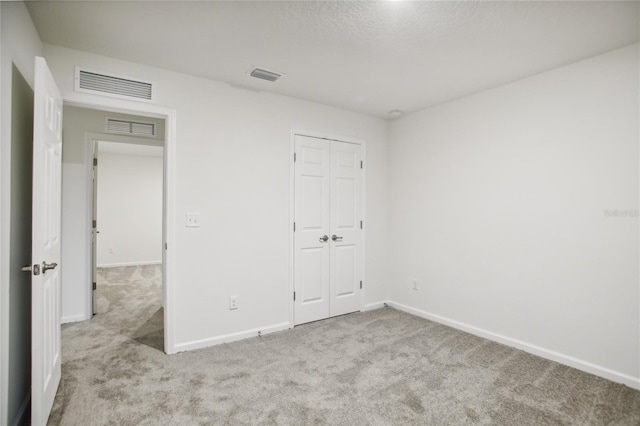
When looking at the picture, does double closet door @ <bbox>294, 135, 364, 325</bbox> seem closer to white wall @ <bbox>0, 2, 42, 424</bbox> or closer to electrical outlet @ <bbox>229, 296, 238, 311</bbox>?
electrical outlet @ <bbox>229, 296, 238, 311</bbox>

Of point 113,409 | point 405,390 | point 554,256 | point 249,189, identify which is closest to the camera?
point 113,409

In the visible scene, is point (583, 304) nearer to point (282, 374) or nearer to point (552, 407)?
point (552, 407)

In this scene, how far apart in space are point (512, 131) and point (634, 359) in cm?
198

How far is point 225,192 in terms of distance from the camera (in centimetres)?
313

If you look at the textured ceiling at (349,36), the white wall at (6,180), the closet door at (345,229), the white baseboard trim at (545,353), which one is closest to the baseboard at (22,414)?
the white wall at (6,180)

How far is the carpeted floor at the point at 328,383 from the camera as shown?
2010 mm

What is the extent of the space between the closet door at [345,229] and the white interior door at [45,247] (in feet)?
8.22

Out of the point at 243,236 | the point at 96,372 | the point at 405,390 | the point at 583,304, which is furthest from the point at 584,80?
the point at 96,372

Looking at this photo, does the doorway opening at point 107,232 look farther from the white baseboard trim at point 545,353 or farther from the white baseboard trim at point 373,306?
the white baseboard trim at point 545,353

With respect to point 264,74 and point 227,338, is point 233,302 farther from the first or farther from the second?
point 264,74

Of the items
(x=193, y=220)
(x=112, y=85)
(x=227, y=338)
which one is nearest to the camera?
(x=112, y=85)

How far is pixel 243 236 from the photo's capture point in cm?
324

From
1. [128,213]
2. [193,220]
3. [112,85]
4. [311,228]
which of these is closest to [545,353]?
[311,228]

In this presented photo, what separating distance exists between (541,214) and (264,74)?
2700 millimetres
